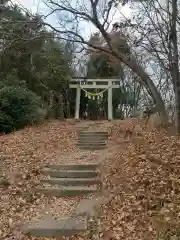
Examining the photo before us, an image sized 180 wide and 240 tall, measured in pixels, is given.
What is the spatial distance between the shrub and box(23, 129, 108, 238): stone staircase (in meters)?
6.83

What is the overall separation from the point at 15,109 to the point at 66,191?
29.1 ft

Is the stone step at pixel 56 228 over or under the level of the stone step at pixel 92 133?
under

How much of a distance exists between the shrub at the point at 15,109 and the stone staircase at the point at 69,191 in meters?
6.83

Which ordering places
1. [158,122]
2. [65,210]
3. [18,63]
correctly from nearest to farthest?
[65,210]
[158,122]
[18,63]

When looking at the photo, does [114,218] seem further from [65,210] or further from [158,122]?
[158,122]

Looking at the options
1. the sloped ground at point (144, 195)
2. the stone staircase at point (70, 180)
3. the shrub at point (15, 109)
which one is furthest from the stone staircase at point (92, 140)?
the stone staircase at point (70, 180)

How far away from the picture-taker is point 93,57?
24.0 metres

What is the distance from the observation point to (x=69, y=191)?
7441 mm

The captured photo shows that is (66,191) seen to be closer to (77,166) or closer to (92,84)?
(77,166)

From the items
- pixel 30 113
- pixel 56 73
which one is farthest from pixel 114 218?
pixel 56 73

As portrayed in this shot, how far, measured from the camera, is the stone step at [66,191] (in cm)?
741

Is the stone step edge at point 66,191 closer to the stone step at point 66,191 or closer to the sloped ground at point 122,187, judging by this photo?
the stone step at point 66,191

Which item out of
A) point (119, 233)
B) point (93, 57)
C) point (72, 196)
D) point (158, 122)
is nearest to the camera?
point (119, 233)

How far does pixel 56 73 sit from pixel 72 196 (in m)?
13.0
